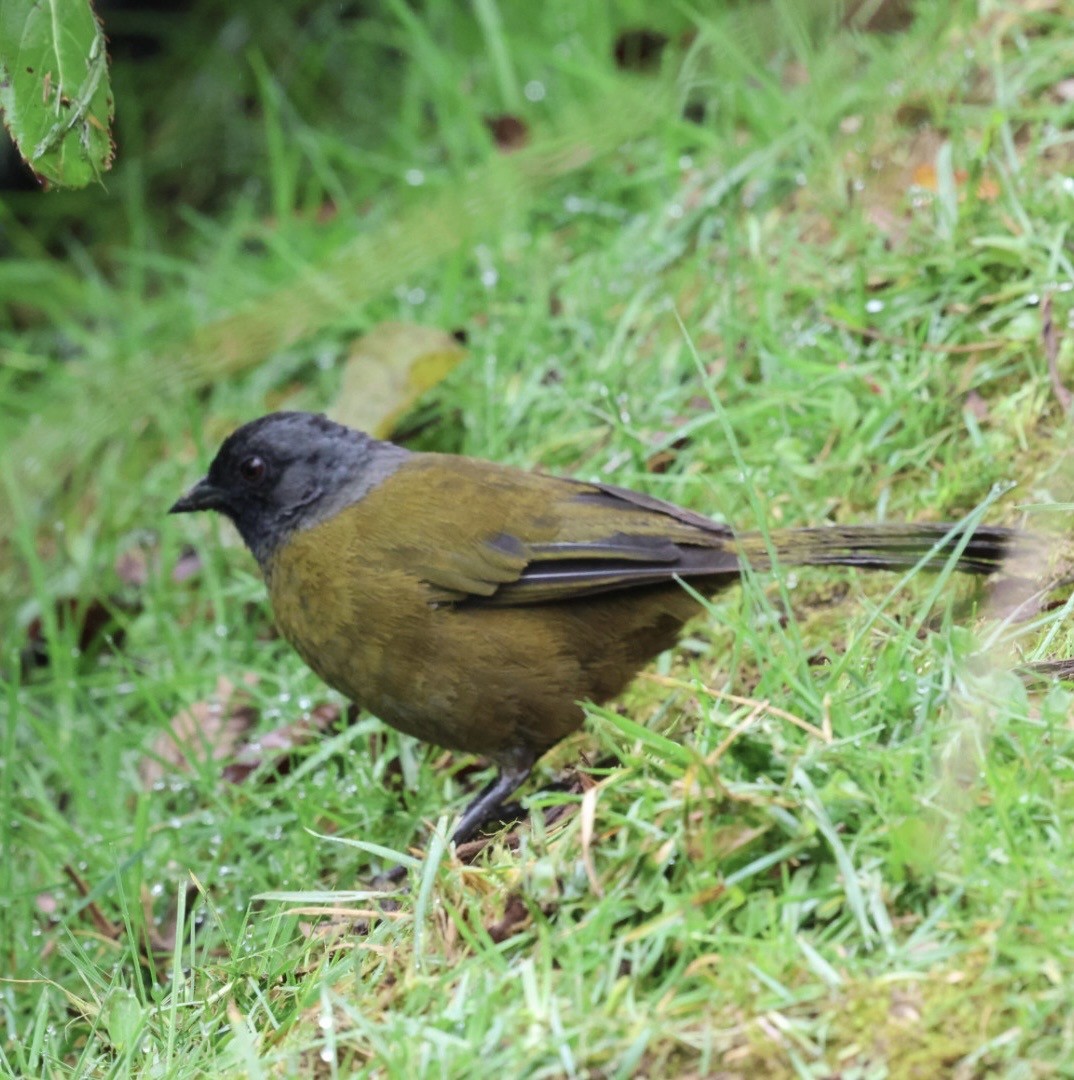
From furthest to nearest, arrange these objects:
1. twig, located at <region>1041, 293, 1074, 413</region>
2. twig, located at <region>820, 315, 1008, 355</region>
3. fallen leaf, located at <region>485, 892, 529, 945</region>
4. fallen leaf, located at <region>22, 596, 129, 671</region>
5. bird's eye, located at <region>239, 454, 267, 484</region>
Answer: fallen leaf, located at <region>22, 596, 129, 671</region> < twig, located at <region>820, 315, 1008, 355</region> < bird's eye, located at <region>239, 454, 267, 484</region> < twig, located at <region>1041, 293, 1074, 413</region> < fallen leaf, located at <region>485, 892, 529, 945</region>

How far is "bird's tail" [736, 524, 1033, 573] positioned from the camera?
310cm

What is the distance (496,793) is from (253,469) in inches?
45.6

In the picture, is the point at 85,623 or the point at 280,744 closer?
the point at 280,744

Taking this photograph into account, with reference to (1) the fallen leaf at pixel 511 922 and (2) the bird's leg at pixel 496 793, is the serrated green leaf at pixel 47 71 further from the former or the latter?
(2) the bird's leg at pixel 496 793

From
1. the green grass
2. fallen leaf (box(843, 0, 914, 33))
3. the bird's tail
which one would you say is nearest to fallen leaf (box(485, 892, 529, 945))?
the green grass

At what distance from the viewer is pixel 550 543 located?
3525 mm

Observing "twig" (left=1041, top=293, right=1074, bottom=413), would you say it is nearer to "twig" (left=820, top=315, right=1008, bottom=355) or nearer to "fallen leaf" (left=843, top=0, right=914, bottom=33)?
"twig" (left=820, top=315, right=1008, bottom=355)

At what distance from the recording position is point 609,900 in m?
2.32

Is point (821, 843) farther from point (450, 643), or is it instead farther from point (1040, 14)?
point (1040, 14)

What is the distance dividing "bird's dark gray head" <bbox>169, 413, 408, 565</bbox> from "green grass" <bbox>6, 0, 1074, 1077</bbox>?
58 centimetres

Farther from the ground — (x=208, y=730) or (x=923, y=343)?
(x=923, y=343)

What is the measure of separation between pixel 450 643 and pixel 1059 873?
165 centimetres

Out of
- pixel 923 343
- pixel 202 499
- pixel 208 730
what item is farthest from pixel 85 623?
pixel 923 343

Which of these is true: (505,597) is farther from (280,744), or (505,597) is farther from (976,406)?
(976,406)
